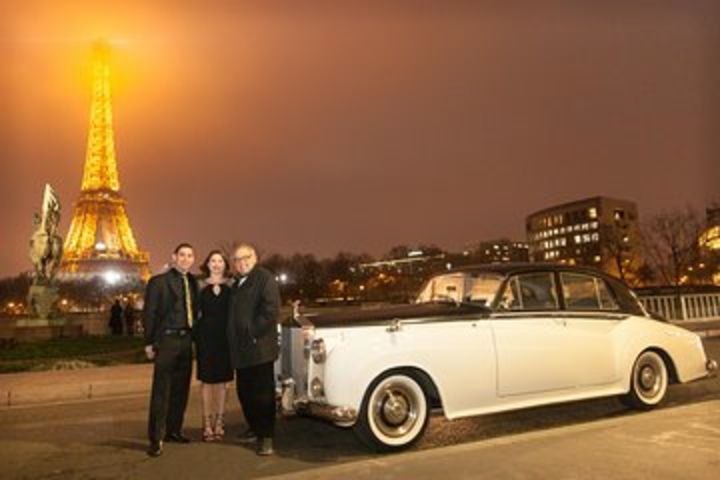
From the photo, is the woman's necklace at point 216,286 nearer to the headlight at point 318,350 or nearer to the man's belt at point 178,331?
the man's belt at point 178,331

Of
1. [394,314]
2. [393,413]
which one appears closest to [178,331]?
[394,314]

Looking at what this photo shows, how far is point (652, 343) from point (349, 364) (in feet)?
12.8

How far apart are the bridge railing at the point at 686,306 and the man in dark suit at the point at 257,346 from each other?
19064mm

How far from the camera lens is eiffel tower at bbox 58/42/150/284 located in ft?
294

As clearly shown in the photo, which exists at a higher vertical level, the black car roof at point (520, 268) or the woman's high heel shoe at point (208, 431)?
the black car roof at point (520, 268)

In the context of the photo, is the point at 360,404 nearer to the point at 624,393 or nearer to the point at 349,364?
the point at 349,364

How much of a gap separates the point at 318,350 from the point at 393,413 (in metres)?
0.96

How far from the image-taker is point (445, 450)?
19.9 ft

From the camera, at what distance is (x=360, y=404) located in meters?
6.35

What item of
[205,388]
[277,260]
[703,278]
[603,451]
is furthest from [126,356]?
[277,260]

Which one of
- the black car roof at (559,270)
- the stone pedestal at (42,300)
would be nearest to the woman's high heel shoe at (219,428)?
the black car roof at (559,270)

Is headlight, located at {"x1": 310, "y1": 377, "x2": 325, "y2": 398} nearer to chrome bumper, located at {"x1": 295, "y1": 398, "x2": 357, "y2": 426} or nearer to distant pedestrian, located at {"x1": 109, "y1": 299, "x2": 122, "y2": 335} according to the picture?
chrome bumper, located at {"x1": 295, "y1": 398, "x2": 357, "y2": 426}

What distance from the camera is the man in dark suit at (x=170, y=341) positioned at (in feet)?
22.3

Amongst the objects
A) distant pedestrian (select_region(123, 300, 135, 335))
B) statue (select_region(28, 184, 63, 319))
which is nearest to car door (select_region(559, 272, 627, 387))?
statue (select_region(28, 184, 63, 319))
